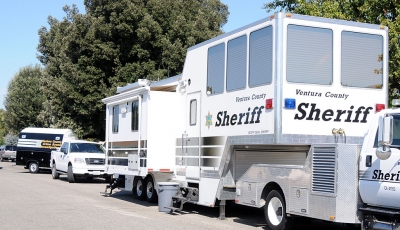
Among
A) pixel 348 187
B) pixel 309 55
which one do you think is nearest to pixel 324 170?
pixel 348 187

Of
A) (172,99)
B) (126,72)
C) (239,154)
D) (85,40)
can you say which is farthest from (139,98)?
(85,40)

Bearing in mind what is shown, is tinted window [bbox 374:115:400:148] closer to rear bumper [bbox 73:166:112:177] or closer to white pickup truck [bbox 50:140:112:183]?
white pickup truck [bbox 50:140:112:183]

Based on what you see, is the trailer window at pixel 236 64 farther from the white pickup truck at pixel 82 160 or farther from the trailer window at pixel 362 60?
the white pickup truck at pixel 82 160

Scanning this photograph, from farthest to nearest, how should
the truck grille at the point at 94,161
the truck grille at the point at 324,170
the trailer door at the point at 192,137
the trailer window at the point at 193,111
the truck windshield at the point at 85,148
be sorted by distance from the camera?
the truck windshield at the point at 85,148 → the truck grille at the point at 94,161 → the trailer window at the point at 193,111 → the trailer door at the point at 192,137 → the truck grille at the point at 324,170

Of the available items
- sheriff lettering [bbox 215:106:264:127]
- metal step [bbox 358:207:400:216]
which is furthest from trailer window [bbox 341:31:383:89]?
metal step [bbox 358:207:400:216]

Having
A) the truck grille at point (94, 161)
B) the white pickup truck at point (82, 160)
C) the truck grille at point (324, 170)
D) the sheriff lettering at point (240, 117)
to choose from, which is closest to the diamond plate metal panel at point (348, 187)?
the truck grille at point (324, 170)

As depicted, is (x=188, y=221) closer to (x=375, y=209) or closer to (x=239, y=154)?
(x=239, y=154)

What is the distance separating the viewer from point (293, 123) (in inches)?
406

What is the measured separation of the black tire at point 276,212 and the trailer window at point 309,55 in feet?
7.86

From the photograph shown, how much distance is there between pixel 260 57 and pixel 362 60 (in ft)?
6.89

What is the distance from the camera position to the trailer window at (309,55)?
34.4 ft

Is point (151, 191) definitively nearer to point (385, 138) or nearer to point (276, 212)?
point (276, 212)

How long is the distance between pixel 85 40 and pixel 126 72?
351cm

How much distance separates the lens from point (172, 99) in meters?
15.3
